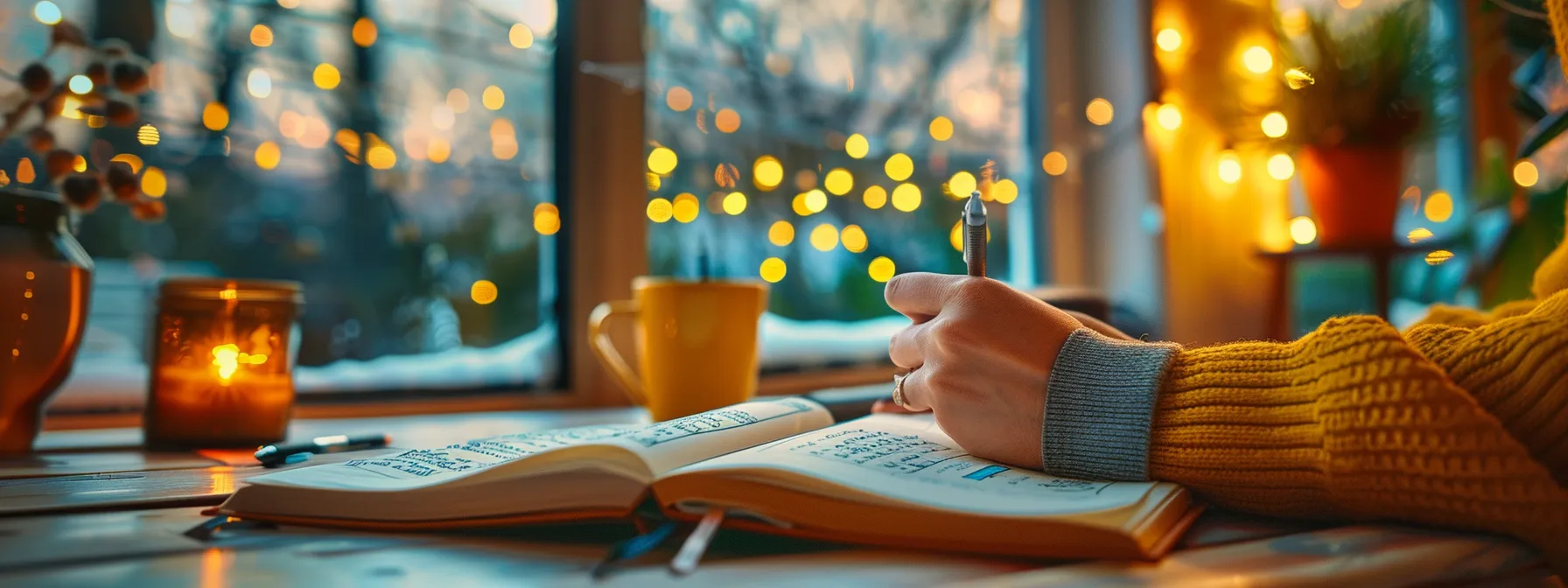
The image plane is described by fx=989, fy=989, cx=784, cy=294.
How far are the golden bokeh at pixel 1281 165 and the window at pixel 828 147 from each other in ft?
1.52

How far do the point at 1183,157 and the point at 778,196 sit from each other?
763 millimetres

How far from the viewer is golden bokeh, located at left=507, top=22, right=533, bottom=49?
114cm

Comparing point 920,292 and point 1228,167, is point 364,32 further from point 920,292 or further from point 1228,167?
point 1228,167

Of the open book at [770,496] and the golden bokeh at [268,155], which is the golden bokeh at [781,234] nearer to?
the golden bokeh at [268,155]

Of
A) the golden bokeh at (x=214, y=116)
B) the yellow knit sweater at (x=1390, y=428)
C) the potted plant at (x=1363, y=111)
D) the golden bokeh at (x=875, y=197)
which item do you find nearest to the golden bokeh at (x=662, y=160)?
the golden bokeh at (x=875, y=197)

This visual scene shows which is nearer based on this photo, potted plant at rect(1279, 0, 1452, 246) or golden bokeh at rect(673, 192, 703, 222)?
golden bokeh at rect(673, 192, 703, 222)

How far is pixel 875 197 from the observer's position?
4.75 feet

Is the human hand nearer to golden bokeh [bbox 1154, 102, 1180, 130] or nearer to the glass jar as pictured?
the glass jar

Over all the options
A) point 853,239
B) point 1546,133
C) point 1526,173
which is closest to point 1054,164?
point 853,239

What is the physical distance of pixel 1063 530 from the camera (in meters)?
0.38

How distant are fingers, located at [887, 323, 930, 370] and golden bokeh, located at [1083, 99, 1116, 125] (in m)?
1.22

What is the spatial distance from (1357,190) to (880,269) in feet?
2.50

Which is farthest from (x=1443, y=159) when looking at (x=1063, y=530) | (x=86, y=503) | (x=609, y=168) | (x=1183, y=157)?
(x=86, y=503)

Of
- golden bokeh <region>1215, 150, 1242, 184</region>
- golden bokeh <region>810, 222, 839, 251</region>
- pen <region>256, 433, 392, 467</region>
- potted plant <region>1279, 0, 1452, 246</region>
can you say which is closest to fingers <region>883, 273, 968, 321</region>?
pen <region>256, 433, 392, 467</region>
